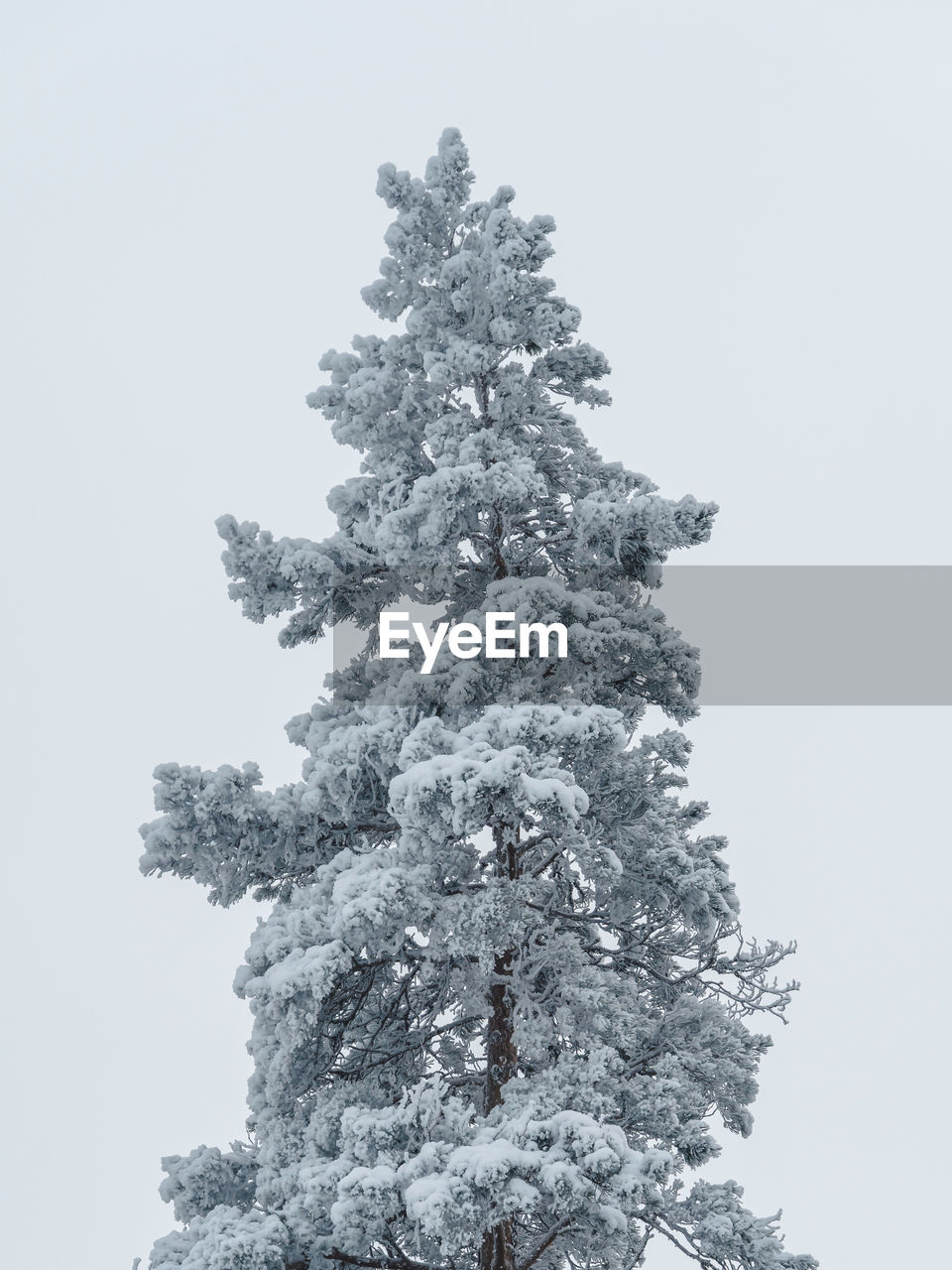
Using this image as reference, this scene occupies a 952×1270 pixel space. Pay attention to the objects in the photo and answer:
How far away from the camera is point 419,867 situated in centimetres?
1360

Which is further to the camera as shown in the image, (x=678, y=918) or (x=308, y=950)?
(x=678, y=918)

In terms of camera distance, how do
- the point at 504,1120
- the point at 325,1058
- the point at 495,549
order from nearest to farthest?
the point at 504,1120 < the point at 325,1058 < the point at 495,549

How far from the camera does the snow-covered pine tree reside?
12680 millimetres

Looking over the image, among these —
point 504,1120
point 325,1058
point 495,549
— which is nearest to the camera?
point 504,1120

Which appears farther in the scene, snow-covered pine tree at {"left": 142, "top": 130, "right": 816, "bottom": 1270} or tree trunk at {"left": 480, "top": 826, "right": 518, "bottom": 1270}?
tree trunk at {"left": 480, "top": 826, "right": 518, "bottom": 1270}

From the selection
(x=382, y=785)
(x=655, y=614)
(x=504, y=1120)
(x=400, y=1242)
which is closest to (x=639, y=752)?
(x=655, y=614)

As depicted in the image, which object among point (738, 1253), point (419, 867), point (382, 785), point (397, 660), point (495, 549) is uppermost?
point (495, 549)

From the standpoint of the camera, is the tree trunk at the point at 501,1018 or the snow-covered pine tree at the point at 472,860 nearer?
the snow-covered pine tree at the point at 472,860

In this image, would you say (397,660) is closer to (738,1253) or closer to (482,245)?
(482,245)

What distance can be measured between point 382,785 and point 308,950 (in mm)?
2065

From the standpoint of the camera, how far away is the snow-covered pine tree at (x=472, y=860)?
41.6ft

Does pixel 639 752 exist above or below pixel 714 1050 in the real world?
above

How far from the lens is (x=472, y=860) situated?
47.4 feet

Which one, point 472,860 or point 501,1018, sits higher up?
point 472,860
